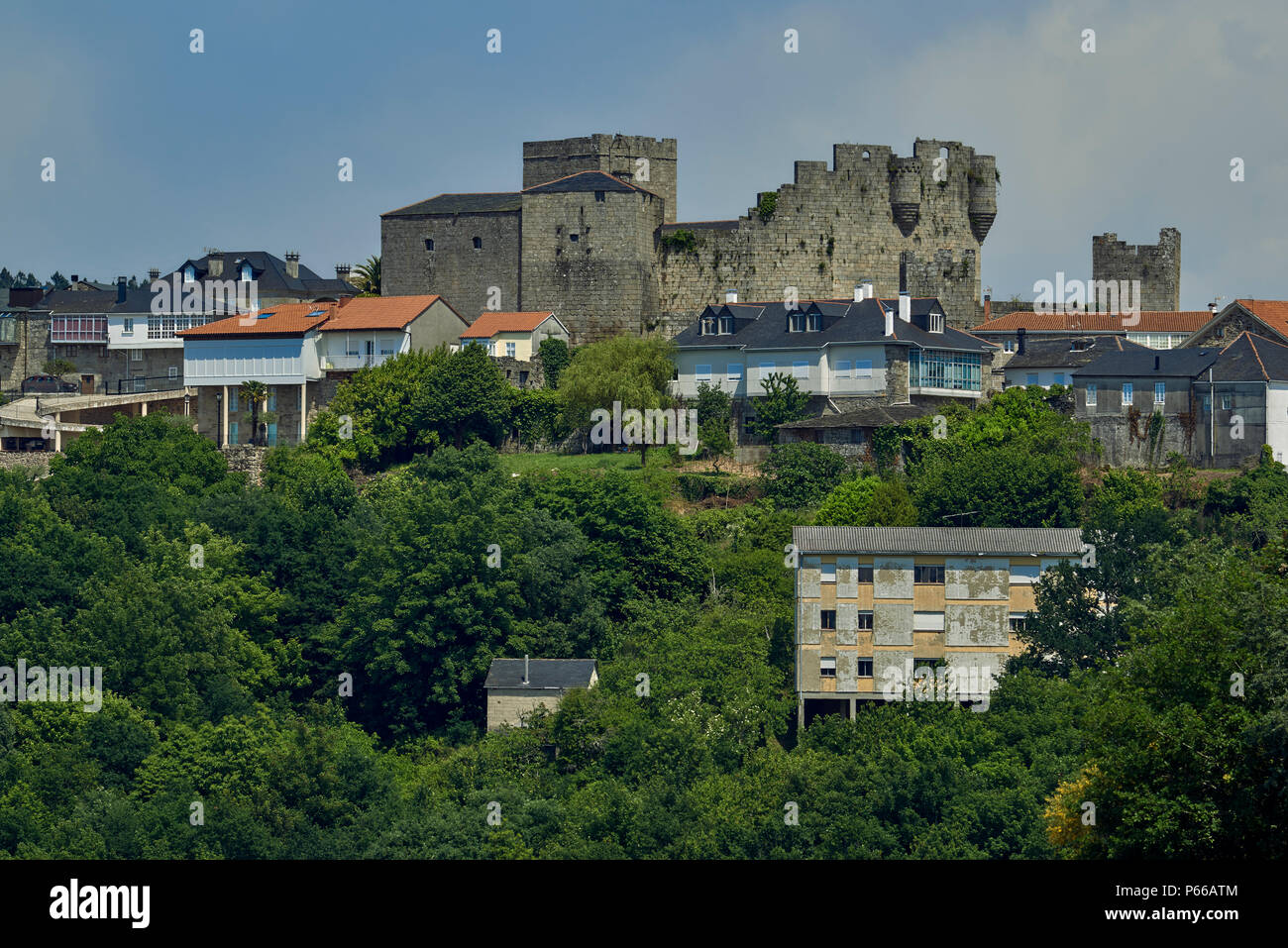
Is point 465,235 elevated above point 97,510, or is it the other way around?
point 465,235

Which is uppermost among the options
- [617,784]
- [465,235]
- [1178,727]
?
[465,235]

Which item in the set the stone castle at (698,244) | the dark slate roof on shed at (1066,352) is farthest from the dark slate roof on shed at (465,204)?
the dark slate roof on shed at (1066,352)

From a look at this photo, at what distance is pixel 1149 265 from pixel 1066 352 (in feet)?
40.8

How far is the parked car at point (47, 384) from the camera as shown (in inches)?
2987

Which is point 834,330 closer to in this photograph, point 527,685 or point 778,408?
point 778,408

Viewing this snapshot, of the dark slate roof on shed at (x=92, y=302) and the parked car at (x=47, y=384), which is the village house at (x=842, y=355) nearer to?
the dark slate roof on shed at (x=92, y=302)

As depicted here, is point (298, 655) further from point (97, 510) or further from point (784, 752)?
point (784, 752)

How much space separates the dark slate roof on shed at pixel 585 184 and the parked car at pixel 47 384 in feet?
59.3

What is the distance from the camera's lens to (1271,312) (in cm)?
6419

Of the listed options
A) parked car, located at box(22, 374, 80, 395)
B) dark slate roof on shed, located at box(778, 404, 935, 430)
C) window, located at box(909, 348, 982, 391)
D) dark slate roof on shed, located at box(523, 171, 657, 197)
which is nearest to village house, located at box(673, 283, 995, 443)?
window, located at box(909, 348, 982, 391)

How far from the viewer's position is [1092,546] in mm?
50094
